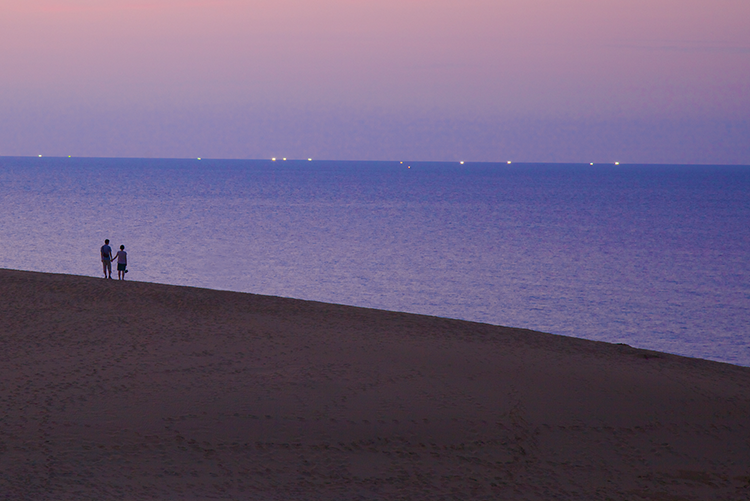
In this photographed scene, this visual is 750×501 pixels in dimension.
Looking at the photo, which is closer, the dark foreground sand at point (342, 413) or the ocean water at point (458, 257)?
the dark foreground sand at point (342, 413)

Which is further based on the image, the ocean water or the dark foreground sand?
the ocean water

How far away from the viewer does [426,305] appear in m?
33.3

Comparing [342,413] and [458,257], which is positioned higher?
[342,413]

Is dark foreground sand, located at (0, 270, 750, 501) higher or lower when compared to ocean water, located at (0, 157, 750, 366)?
higher

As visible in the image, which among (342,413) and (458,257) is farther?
(458,257)

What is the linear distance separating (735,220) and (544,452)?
77.8m

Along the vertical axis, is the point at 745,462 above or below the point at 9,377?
below

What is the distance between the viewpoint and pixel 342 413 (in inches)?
539

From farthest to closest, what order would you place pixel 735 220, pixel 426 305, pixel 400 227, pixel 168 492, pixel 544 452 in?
pixel 735 220
pixel 400 227
pixel 426 305
pixel 544 452
pixel 168 492

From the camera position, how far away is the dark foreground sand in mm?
11258

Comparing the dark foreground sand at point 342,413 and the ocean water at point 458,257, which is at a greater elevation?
the dark foreground sand at point 342,413

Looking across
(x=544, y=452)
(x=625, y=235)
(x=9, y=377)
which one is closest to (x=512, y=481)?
(x=544, y=452)

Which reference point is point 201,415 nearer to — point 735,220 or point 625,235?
point 625,235

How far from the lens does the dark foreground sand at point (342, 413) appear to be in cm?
1126
